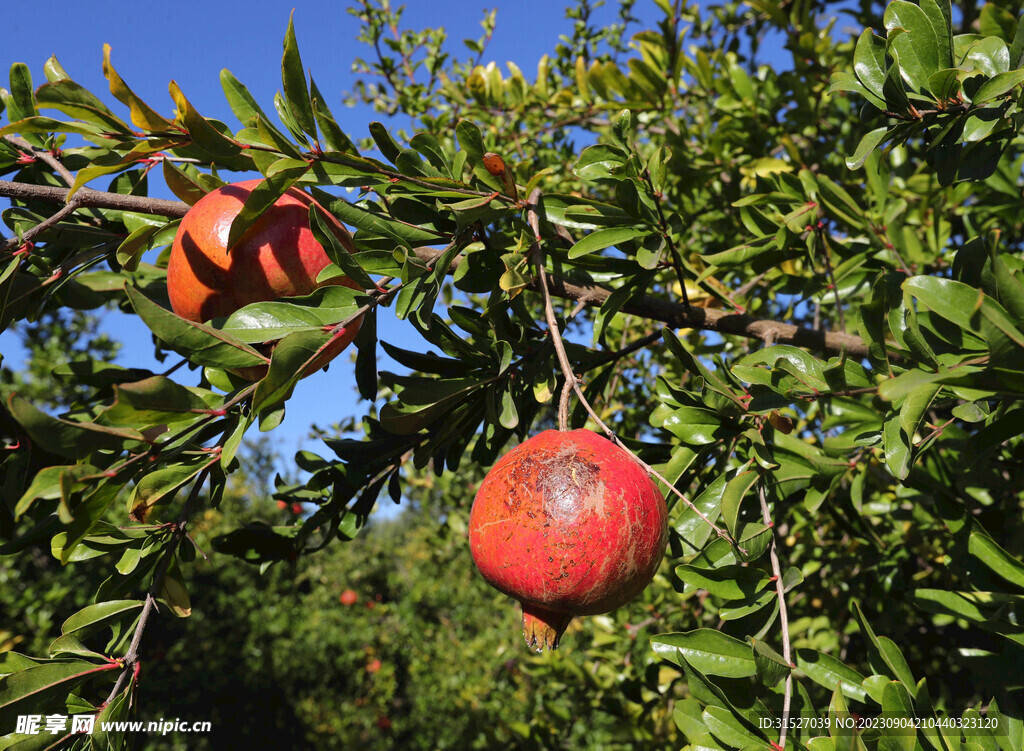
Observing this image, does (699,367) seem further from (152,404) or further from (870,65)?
(152,404)

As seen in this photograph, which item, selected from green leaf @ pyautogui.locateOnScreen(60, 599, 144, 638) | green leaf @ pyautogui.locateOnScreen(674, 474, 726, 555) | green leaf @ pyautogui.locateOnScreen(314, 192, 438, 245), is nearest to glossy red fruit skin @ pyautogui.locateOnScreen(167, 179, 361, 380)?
green leaf @ pyautogui.locateOnScreen(314, 192, 438, 245)

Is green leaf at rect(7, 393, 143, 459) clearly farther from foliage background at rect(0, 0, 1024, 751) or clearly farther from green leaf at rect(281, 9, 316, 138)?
green leaf at rect(281, 9, 316, 138)

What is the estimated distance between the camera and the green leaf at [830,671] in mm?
1064

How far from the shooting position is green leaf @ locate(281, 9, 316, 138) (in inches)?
33.7

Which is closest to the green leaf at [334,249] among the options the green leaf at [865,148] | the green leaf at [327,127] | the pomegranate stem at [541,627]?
the green leaf at [327,127]

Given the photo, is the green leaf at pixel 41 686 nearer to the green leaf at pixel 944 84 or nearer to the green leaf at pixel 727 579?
the green leaf at pixel 727 579

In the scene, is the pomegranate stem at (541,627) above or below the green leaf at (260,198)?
below

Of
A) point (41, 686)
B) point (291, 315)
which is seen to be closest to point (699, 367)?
point (291, 315)

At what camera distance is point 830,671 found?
1.07 metres

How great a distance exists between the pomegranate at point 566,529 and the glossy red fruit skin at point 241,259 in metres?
0.31

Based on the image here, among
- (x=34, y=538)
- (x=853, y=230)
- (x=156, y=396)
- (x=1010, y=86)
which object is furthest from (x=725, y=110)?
(x=34, y=538)

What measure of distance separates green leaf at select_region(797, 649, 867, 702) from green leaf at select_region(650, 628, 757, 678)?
17 cm

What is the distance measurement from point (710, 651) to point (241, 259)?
0.90 meters

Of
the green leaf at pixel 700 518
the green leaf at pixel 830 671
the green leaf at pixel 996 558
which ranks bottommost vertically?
the green leaf at pixel 830 671
